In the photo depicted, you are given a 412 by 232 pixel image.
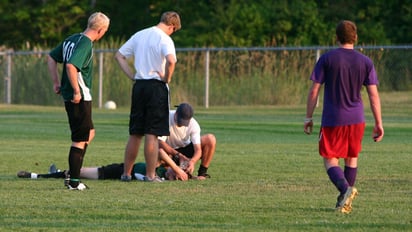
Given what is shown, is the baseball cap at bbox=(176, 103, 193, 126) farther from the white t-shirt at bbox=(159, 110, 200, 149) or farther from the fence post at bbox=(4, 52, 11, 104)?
the fence post at bbox=(4, 52, 11, 104)

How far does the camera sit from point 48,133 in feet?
76.1

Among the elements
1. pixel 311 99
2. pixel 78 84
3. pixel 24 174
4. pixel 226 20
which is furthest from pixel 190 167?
pixel 226 20

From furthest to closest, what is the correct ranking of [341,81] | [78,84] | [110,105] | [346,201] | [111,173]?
1. [110,105]
2. [111,173]
3. [78,84]
4. [341,81]
5. [346,201]

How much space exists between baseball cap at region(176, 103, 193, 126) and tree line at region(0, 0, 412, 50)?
30.3 m

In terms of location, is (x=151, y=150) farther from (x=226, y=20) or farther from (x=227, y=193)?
(x=226, y=20)

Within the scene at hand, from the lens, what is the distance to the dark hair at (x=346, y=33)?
410 inches

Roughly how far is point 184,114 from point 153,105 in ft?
1.52

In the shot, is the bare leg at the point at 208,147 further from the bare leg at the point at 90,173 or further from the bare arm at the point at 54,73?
the bare arm at the point at 54,73

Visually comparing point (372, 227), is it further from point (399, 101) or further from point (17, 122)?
point (399, 101)

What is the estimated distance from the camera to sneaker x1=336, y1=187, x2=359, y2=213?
392 inches

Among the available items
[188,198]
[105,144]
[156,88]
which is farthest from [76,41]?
[105,144]

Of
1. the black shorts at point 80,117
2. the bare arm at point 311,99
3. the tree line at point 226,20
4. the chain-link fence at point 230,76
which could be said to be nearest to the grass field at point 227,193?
the black shorts at point 80,117

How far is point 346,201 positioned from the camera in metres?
9.95

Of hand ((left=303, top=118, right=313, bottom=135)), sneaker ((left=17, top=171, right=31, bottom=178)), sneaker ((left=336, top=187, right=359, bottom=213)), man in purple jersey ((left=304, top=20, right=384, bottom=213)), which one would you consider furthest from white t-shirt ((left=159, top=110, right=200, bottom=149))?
sneaker ((left=336, top=187, right=359, bottom=213))
